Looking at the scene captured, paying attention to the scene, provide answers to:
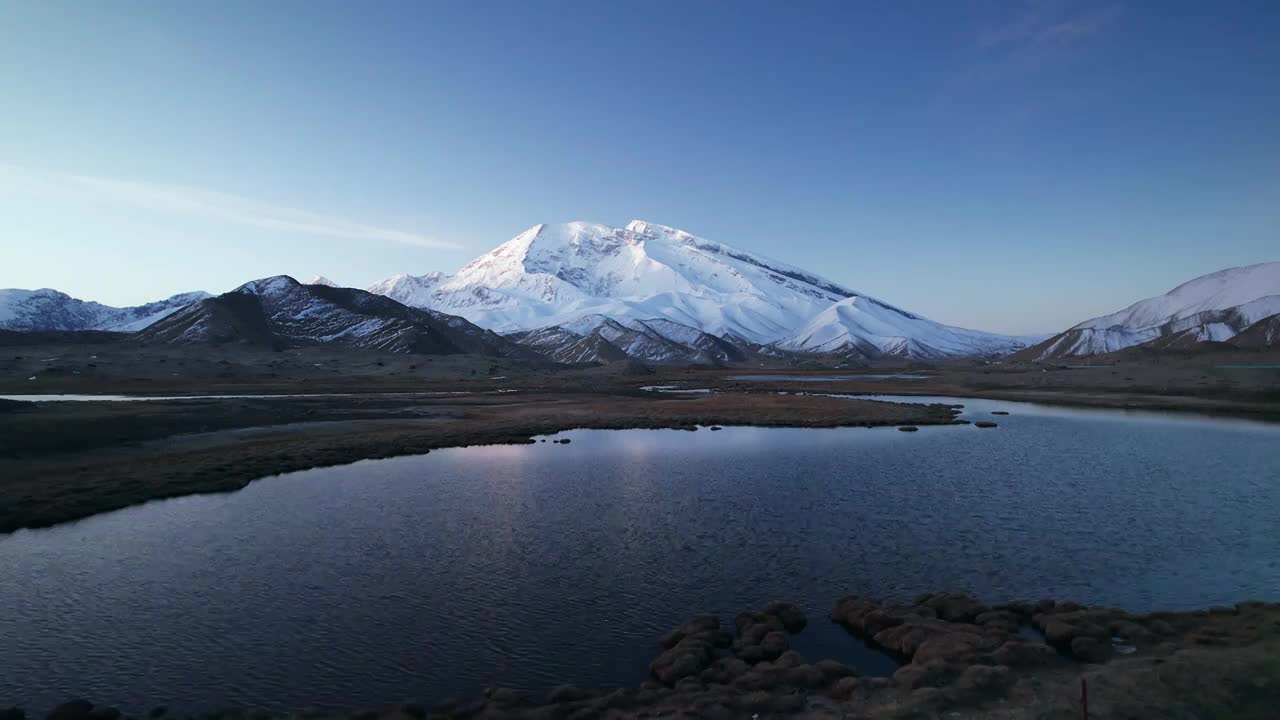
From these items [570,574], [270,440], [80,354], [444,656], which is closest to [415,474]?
[270,440]

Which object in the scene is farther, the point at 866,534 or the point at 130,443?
the point at 130,443

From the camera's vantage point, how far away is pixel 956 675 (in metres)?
14.2

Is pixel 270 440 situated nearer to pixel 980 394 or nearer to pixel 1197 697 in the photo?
pixel 1197 697

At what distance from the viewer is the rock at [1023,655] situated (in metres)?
14.7

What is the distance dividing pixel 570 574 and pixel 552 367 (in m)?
172

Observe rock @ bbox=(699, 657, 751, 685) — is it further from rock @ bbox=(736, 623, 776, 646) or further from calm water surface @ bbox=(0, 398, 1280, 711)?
calm water surface @ bbox=(0, 398, 1280, 711)

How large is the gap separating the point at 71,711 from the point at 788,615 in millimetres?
14624

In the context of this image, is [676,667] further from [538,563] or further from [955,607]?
[538,563]

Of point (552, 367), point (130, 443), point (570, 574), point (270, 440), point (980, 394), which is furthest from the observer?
point (552, 367)

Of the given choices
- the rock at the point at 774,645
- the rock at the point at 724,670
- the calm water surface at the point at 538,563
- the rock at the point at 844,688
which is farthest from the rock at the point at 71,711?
the rock at the point at 844,688

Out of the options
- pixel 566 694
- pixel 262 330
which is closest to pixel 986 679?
pixel 566 694

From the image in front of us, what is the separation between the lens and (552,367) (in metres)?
192

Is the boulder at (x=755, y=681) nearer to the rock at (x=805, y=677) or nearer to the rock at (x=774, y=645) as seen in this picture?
the rock at (x=805, y=677)

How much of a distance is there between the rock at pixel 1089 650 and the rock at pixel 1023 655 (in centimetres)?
56
